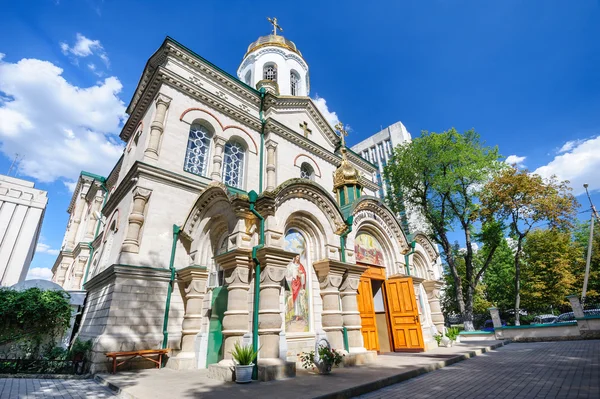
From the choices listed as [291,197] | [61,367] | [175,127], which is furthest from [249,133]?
[61,367]

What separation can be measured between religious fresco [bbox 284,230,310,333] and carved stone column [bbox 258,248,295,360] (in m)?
1.16

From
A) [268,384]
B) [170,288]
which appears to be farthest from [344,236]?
[170,288]

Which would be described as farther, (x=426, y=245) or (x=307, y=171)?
(x=307, y=171)

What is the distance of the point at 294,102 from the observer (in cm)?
1744

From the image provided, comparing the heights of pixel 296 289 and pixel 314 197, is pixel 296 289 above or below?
below

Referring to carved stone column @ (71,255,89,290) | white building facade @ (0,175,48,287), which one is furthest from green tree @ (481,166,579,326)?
white building facade @ (0,175,48,287)

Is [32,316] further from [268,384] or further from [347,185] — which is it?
[347,185]

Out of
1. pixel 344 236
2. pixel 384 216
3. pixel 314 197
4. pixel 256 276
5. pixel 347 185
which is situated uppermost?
pixel 347 185

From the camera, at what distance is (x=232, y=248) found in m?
8.07

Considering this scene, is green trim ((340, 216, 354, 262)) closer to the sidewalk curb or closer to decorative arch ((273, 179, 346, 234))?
decorative arch ((273, 179, 346, 234))

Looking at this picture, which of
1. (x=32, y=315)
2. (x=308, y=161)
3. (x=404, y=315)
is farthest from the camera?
(x=308, y=161)

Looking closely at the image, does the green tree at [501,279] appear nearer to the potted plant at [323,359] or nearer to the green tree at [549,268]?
the green tree at [549,268]

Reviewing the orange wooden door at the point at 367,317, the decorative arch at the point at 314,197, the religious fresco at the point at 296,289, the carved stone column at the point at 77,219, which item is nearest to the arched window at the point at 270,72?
the decorative arch at the point at 314,197

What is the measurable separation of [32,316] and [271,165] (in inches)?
419
